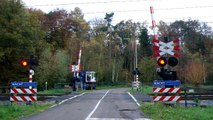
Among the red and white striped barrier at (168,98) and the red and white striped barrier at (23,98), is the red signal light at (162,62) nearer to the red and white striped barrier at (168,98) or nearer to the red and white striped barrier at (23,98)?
the red and white striped barrier at (168,98)

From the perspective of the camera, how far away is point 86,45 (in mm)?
87500

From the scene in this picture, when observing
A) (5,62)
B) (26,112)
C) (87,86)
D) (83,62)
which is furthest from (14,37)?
(26,112)

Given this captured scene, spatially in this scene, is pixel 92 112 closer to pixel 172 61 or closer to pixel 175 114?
pixel 175 114

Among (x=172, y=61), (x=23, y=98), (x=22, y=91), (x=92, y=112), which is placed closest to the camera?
(x=92, y=112)

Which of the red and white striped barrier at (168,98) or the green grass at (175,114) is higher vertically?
the red and white striped barrier at (168,98)

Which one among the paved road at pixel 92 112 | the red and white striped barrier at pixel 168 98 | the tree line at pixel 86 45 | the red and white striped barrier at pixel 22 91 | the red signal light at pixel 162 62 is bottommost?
the paved road at pixel 92 112

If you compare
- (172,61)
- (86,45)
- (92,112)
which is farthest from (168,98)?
(86,45)

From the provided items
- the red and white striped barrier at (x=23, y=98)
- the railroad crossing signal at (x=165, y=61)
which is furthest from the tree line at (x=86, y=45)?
the railroad crossing signal at (x=165, y=61)

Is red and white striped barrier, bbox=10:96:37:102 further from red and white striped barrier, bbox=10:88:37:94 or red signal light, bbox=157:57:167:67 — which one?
red signal light, bbox=157:57:167:67

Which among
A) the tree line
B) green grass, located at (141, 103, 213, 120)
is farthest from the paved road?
the tree line

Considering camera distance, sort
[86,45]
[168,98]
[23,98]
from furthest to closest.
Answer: [86,45], [23,98], [168,98]

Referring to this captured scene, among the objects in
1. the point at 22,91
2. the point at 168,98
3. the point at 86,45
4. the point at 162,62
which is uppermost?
the point at 86,45

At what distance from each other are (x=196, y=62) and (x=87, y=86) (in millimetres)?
26332

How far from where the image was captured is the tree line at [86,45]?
65375 mm
